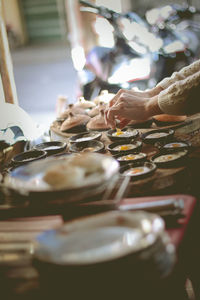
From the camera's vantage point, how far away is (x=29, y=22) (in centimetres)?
2619

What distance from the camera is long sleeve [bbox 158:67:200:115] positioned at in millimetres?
3256

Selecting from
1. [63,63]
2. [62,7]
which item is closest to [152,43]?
[63,63]

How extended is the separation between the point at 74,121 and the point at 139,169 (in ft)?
5.45

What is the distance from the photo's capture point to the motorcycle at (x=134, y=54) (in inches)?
242

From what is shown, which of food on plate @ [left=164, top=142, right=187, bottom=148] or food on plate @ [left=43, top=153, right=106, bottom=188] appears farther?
food on plate @ [left=164, top=142, right=187, bottom=148]

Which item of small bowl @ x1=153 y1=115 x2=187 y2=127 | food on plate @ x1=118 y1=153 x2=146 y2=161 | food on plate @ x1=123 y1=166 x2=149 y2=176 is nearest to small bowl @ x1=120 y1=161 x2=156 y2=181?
food on plate @ x1=123 y1=166 x2=149 y2=176

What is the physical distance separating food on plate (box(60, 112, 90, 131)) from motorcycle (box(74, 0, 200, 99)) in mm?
1750

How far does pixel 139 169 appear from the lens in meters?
2.91

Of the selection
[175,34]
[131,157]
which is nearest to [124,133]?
[131,157]

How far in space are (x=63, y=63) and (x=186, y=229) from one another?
62.0 ft

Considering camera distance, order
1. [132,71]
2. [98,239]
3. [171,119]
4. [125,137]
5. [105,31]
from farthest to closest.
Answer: [105,31] < [132,71] < [171,119] < [125,137] < [98,239]

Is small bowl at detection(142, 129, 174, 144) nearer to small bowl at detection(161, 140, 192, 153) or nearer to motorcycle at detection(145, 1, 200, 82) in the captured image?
small bowl at detection(161, 140, 192, 153)

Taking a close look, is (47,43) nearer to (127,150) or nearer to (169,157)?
(127,150)

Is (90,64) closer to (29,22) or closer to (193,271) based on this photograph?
(193,271)
